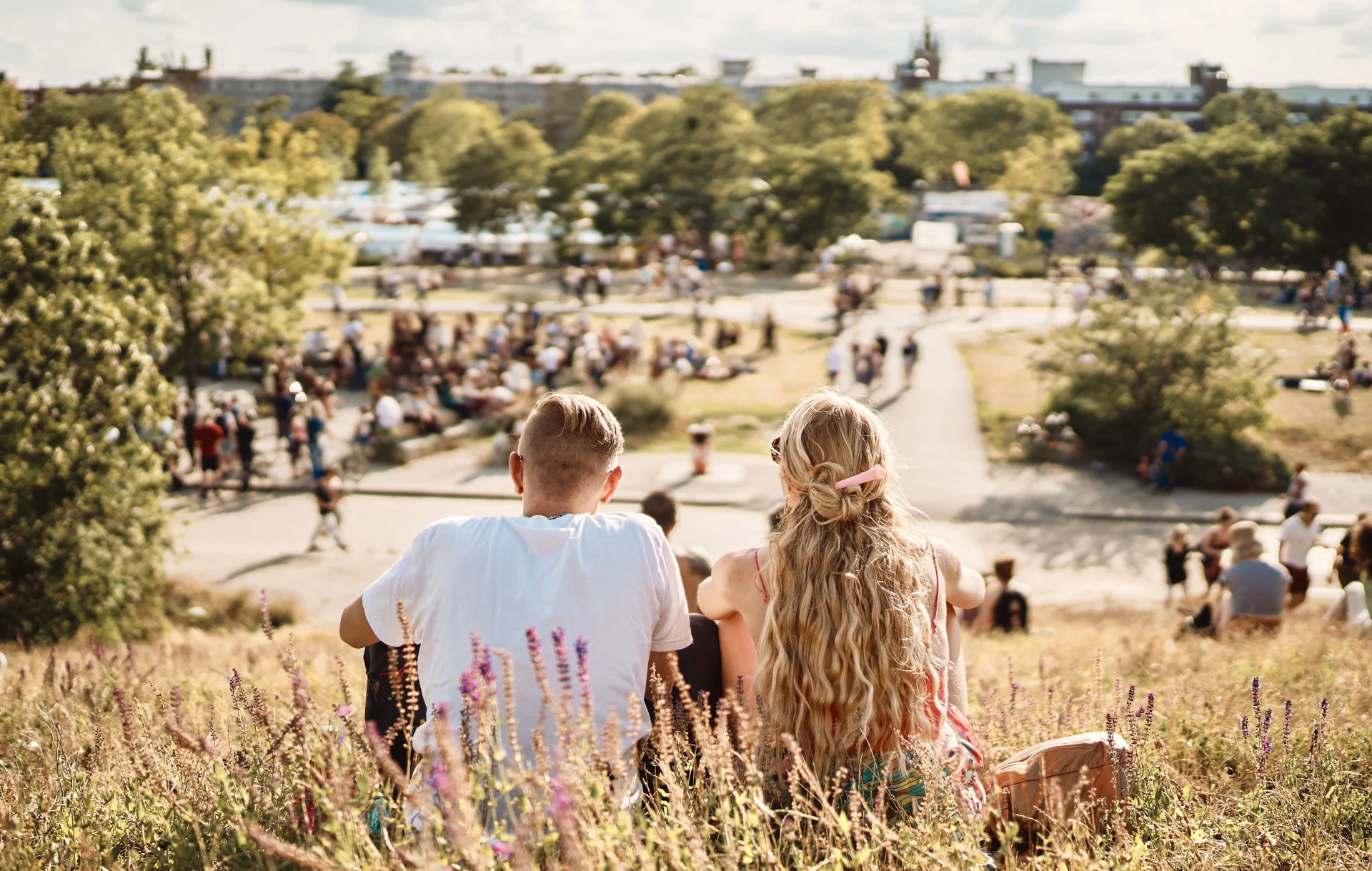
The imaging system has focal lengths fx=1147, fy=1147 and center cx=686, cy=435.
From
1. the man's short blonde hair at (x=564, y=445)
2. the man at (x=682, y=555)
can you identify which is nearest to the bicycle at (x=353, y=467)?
the man at (x=682, y=555)

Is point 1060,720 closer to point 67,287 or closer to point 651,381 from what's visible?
point 67,287

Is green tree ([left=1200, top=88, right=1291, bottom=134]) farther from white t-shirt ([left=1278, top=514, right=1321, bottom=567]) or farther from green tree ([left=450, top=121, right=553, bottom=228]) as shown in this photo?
white t-shirt ([left=1278, top=514, right=1321, bottom=567])

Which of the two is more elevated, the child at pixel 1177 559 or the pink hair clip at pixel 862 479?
the pink hair clip at pixel 862 479

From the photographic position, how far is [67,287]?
40.4ft

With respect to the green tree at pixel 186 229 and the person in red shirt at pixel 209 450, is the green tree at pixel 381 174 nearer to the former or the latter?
the green tree at pixel 186 229

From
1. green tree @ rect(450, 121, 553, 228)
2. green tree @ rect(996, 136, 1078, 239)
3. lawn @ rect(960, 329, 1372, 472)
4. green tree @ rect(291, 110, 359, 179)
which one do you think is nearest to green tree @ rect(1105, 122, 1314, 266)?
green tree @ rect(996, 136, 1078, 239)

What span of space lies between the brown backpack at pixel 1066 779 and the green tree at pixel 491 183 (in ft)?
171

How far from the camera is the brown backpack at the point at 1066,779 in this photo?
3176 millimetres

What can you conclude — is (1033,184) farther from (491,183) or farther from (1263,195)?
(491,183)

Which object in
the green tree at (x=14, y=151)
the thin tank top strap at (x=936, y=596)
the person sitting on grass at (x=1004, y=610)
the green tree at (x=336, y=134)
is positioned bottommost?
the person sitting on grass at (x=1004, y=610)

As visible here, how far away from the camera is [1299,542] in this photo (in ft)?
41.2

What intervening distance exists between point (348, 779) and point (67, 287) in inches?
456

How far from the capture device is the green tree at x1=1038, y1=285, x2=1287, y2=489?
2122 centimetres

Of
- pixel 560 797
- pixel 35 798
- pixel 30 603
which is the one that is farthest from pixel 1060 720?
pixel 30 603
